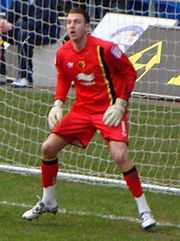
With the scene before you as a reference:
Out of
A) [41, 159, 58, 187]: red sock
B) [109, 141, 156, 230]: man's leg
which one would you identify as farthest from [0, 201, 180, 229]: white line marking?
[41, 159, 58, 187]: red sock

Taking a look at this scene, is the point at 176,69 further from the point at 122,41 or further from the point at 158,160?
the point at 158,160

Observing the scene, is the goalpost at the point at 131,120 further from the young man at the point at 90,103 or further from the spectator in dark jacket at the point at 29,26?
the young man at the point at 90,103

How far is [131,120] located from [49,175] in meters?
3.43

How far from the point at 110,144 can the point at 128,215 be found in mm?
774

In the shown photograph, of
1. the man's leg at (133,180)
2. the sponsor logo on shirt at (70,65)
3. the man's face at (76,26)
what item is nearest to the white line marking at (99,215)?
the man's leg at (133,180)

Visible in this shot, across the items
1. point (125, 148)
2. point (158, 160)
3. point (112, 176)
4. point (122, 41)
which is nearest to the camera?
point (125, 148)

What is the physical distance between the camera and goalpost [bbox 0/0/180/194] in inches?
344

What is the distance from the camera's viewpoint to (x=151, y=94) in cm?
1122

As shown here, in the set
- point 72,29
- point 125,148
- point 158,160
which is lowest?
point 158,160

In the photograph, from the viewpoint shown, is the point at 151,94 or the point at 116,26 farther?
the point at 116,26

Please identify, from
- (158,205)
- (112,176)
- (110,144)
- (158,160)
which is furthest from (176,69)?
(110,144)

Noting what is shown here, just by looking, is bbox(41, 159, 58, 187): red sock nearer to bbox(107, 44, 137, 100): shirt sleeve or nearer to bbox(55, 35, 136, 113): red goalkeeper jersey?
bbox(55, 35, 136, 113): red goalkeeper jersey

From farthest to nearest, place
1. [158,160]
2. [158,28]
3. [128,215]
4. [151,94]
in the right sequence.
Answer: [158,28], [151,94], [158,160], [128,215]

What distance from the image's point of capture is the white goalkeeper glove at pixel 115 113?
6648mm
